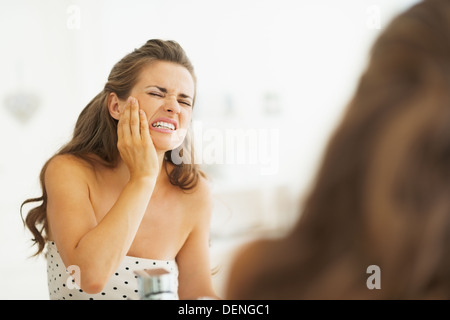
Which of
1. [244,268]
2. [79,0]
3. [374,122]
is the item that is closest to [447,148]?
[374,122]

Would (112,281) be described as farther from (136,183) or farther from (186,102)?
(186,102)

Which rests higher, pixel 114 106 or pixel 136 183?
pixel 114 106

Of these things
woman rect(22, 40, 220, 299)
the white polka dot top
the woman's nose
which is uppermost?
the woman's nose

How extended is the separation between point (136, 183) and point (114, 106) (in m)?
0.16

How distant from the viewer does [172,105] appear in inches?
35.1

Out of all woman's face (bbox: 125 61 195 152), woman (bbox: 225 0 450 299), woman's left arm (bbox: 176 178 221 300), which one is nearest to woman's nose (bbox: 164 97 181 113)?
woman's face (bbox: 125 61 195 152)

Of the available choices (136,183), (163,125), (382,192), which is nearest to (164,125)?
(163,125)

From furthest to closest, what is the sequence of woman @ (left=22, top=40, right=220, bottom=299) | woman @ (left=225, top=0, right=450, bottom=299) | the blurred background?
the blurred background
woman @ (left=22, top=40, right=220, bottom=299)
woman @ (left=225, top=0, right=450, bottom=299)

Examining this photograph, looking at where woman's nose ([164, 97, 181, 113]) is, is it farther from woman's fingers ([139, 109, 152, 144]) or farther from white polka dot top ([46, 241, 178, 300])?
white polka dot top ([46, 241, 178, 300])

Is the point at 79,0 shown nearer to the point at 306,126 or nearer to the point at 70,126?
the point at 70,126

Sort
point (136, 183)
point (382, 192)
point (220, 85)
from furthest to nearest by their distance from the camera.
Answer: point (220, 85)
point (136, 183)
point (382, 192)

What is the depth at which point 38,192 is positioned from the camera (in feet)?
3.06

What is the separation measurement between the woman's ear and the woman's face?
34 millimetres

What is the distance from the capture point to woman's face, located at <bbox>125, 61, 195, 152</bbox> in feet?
2.89
